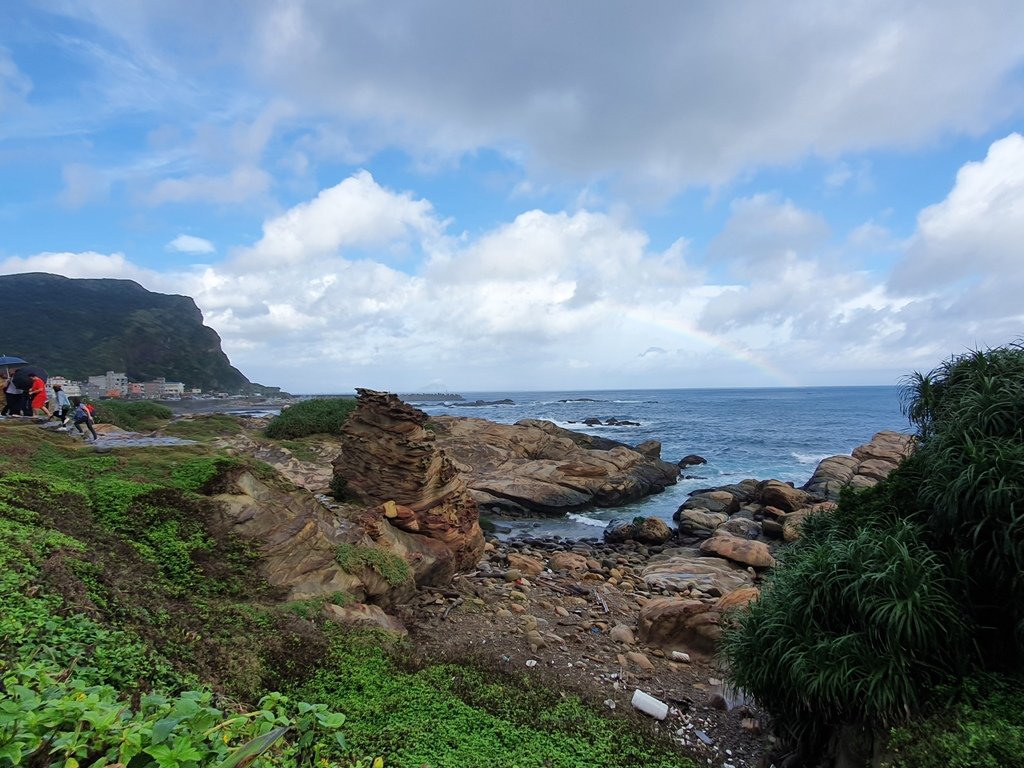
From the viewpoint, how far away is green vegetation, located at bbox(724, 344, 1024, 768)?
5.27 meters

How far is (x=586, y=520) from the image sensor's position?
86.7ft

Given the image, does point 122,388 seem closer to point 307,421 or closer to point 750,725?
point 307,421

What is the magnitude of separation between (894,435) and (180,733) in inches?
1702

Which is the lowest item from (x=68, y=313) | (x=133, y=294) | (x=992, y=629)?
(x=992, y=629)

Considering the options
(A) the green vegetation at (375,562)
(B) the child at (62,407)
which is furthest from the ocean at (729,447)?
(B) the child at (62,407)

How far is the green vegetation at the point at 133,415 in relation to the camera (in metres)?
26.8

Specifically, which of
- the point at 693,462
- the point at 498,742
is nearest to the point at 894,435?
the point at 693,462

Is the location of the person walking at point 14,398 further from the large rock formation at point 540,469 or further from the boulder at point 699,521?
the boulder at point 699,521

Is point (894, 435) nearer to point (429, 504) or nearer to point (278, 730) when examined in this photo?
point (429, 504)

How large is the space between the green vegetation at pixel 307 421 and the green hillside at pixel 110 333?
69.2 metres

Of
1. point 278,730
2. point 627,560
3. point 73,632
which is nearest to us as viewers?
point 278,730

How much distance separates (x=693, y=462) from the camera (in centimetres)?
4303

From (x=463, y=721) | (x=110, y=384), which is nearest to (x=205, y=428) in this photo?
(x=463, y=721)

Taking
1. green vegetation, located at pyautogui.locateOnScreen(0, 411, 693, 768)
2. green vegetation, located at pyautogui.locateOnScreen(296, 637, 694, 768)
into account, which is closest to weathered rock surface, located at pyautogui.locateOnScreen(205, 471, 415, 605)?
green vegetation, located at pyautogui.locateOnScreen(0, 411, 693, 768)
